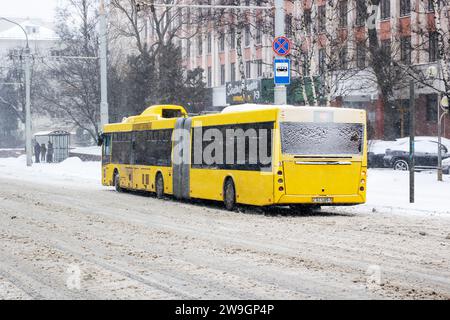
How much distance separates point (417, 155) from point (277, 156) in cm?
2051

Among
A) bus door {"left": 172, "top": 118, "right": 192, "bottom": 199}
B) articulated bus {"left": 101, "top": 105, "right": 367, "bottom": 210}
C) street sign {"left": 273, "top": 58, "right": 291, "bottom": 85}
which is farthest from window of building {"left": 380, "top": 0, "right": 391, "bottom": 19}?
articulated bus {"left": 101, "top": 105, "right": 367, "bottom": 210}

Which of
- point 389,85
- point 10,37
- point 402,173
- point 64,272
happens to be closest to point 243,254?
point 64,272

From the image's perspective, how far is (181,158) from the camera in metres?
25.8

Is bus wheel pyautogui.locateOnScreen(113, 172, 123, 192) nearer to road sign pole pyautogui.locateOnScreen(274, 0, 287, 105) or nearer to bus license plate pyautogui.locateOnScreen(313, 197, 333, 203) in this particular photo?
road sign pole pyautogui.locateOnScreen(274, 0, 287, 105)

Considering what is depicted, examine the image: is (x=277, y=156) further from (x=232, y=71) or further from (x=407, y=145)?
(x=232, y=71)

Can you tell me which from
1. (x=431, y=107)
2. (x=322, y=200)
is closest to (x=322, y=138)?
(x=322, y=200)

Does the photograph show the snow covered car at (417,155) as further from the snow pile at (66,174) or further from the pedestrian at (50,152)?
the pedestrian at (50,152)

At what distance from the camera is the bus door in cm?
→ 2533

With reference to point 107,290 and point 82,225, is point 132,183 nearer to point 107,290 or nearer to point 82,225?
point 82,225

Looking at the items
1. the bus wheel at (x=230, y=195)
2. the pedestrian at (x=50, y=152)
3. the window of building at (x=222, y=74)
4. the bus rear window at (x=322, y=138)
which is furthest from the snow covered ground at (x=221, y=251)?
the window of building at (x=222, y=74)

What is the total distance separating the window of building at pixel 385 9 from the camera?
5434 cm

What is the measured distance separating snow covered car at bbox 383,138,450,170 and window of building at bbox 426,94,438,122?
10.7 m

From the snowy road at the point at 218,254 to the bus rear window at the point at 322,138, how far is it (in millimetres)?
1457
